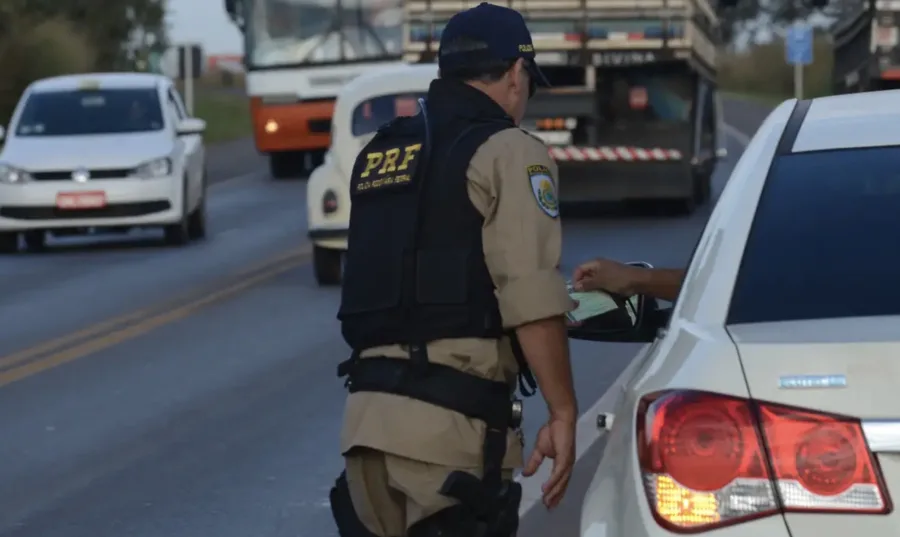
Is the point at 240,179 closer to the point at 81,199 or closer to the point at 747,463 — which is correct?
the point at 81,199

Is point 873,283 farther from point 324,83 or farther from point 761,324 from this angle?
point 324,83

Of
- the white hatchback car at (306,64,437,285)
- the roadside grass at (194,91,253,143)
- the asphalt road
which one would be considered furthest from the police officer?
the roadside grass at (194,91,253,143)

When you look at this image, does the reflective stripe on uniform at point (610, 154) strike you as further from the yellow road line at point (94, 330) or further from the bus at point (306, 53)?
the bus at point (306, 53)

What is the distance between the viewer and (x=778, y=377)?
318cm

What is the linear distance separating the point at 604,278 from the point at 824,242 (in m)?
0.92

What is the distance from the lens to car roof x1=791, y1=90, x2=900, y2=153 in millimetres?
4094

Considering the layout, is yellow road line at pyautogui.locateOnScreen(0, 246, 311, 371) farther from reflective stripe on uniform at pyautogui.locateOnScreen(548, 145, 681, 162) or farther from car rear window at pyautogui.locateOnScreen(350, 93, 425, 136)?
reflective stripe on uniform at pyautogui.locateOnScreen(548, 145, 681, 162)

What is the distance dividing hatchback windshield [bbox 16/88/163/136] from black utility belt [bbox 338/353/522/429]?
53.7ft

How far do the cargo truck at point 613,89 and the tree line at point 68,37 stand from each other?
75.4ft

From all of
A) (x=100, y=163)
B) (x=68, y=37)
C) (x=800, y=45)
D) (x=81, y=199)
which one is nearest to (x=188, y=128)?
(x=100, y=163)

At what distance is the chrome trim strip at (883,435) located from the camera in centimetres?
307

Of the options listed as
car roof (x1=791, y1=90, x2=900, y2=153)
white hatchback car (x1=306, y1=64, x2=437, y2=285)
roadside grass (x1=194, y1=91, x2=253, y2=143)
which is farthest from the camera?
roadside grass (x1=194, y1=91, x2=253, y2=143)

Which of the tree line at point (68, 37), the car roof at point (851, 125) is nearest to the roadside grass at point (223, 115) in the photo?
the tree line at point (68, 37)

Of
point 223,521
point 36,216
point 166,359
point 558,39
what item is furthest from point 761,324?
point 558,39
